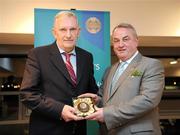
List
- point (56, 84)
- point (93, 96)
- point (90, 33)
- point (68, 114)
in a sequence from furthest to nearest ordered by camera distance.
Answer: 1. point (90, 33)
2. point (93, 96)
3. point (56, 84)
4. point (68, 114)

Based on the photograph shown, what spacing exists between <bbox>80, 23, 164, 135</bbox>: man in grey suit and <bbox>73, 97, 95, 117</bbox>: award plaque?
0.04 m

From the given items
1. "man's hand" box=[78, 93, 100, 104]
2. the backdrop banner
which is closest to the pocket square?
"man's hand" box=[78, 93, 100, 104]

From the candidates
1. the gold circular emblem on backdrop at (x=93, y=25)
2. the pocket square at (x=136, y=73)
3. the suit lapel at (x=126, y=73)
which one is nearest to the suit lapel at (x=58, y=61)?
the suit lapel at (x=126, y=73)

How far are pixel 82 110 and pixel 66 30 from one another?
55 centimetres

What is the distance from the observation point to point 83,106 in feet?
6.48

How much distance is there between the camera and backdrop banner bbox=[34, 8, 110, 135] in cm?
302

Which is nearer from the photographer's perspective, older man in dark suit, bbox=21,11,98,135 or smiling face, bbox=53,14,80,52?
older man in dark suit, bbox=21,11,98,135

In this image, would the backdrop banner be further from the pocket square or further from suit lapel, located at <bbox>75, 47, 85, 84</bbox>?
the pocket square

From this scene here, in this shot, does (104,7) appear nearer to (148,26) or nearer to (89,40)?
(148,26)

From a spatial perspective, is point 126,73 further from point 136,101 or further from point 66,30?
point 66,30

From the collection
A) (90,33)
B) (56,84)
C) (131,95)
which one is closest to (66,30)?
(56,84)

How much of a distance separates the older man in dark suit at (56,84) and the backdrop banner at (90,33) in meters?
0.87

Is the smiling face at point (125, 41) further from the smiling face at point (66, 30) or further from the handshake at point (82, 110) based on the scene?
the handshake at point (82, 110)

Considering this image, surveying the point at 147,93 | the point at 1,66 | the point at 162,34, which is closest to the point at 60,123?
the point at 147,93
